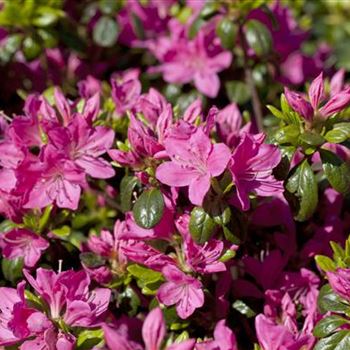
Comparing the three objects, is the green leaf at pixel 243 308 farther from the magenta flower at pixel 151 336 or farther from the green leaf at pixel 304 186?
the magenta flower at pixel 151 336

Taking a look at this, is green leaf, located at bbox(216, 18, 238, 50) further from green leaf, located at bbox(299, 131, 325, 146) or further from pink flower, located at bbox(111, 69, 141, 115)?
green leaf, located at bbox(299, 131, 325, 146)

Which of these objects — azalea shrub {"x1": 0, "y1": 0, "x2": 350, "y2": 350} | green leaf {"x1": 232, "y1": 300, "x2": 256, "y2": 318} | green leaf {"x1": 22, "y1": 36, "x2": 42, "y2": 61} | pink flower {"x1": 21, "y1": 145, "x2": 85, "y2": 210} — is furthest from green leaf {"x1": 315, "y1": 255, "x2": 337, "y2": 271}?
green leaf {"x1": 22, "y1": 36, "x2": 42, "y2": 61}

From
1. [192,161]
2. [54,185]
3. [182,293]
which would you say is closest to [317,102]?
[192,161]

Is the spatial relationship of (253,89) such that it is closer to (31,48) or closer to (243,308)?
(31,48)

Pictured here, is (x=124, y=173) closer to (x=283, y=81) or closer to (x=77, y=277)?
(x=77, y=277)

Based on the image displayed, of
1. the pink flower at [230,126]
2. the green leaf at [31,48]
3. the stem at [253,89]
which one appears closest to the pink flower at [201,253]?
the pink flower at [230,126]

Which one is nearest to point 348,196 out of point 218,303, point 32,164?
point 218,303
